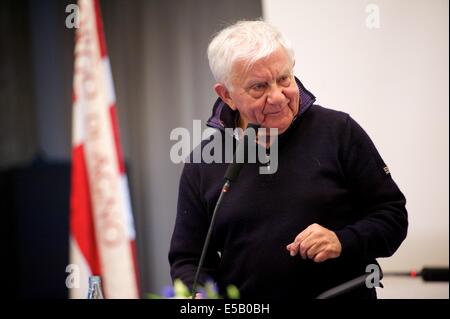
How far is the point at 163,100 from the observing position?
2836mm

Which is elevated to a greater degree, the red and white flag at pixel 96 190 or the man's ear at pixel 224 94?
the man's ear at pixel 224 94

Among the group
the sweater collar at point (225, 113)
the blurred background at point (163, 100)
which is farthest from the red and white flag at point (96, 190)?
the sweater collar at point (225, 113)

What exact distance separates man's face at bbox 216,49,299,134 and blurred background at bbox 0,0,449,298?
737 millimetres

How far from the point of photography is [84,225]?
2539 mm

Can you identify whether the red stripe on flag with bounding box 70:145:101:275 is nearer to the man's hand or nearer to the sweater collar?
the sweater collar

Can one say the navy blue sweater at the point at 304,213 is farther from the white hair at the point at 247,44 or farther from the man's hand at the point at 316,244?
the white hair at the point at 247,44

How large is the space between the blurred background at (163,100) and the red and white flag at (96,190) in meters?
0.29

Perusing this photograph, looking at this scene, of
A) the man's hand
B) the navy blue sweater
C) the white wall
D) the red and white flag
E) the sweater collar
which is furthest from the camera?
the red and white flag

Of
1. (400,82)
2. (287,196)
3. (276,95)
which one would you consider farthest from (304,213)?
(400,82)

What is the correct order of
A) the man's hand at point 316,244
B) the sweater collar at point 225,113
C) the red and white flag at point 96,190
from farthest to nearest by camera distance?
1. the red and white flag at point 96,190
2. the sweater collar at point 225,113
3. the man's hand at point 316,244

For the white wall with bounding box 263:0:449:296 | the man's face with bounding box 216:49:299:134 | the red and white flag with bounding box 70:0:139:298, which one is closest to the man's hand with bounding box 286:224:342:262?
the man's face with bounding box 216:49:299:134

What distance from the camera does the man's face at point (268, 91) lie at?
140 cm

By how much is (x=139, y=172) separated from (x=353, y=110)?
114 centimetres

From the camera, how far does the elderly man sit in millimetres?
1382
